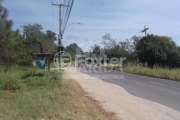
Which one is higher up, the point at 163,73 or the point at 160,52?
the point at 160,52

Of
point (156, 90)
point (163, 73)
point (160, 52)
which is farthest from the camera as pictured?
point (160, 52)

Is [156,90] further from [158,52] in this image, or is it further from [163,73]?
[158,52]

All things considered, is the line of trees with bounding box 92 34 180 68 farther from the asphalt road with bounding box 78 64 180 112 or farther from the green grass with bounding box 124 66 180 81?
the asphalt road with bounding box 78 64 180 112

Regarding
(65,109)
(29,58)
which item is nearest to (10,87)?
(65,109)

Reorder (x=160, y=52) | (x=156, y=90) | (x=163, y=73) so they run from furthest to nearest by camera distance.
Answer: (x=160, y=52)
(x=163, y=73)
(x=156, y=90)

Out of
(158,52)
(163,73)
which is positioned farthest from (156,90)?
(158,52)

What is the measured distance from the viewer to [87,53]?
73.4 meters

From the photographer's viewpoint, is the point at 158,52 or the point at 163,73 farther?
the point at 158,52

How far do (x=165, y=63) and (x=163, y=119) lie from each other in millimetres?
28248

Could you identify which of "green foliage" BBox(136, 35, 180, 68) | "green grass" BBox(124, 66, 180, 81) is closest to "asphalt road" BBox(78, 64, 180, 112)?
"green grass" BBox(124, 66, 180, 81)

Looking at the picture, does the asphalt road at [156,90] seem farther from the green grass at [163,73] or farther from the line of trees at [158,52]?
the line of trees at [158,52]

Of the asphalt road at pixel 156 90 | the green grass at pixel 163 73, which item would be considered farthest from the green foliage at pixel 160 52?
the asphalt road at pixel 156 90

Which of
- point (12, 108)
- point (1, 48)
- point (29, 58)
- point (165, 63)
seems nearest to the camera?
point (12, 108)

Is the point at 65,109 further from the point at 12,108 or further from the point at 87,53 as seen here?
the point at 87,53
